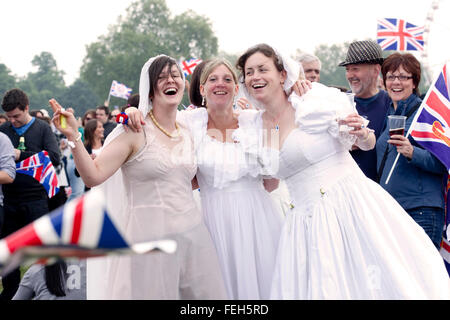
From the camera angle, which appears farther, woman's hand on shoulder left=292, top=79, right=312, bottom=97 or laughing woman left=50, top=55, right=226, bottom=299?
woman's hand on shoulder left=292, top=79, right=312, bottom=97

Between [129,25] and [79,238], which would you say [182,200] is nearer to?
[79,238]

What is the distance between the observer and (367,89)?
4.58m

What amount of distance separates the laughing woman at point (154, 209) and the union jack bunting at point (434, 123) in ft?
6.23

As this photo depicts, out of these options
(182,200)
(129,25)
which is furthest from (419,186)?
(129,25)

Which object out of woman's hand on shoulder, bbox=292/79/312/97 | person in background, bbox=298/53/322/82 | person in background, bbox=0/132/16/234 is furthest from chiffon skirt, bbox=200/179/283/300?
person in background, bbox=0/132/16/234

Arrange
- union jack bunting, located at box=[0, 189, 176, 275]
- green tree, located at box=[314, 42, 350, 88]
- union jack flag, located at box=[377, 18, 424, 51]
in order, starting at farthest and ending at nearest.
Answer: green tree, located at box=[314, 42, 350, 88], union jack flag, located at box=[377, 18, 424, 51], union jack bunting, located at box=[0, 189, 176, 275]

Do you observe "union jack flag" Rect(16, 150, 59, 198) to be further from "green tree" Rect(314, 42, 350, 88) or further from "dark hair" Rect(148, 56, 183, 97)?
"green tree" Rect(314, 42, 350, 88)

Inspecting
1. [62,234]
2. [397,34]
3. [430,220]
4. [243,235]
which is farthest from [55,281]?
[397,34]

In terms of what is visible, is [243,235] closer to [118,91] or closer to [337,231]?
[337,231]

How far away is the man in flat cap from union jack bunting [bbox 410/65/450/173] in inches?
18.8

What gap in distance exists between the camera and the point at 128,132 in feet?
10.6

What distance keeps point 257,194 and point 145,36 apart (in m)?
46.2

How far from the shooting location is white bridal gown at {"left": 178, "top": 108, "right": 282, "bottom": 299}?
3477 mm

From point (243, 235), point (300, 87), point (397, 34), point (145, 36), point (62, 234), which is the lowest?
point (243, 235)
